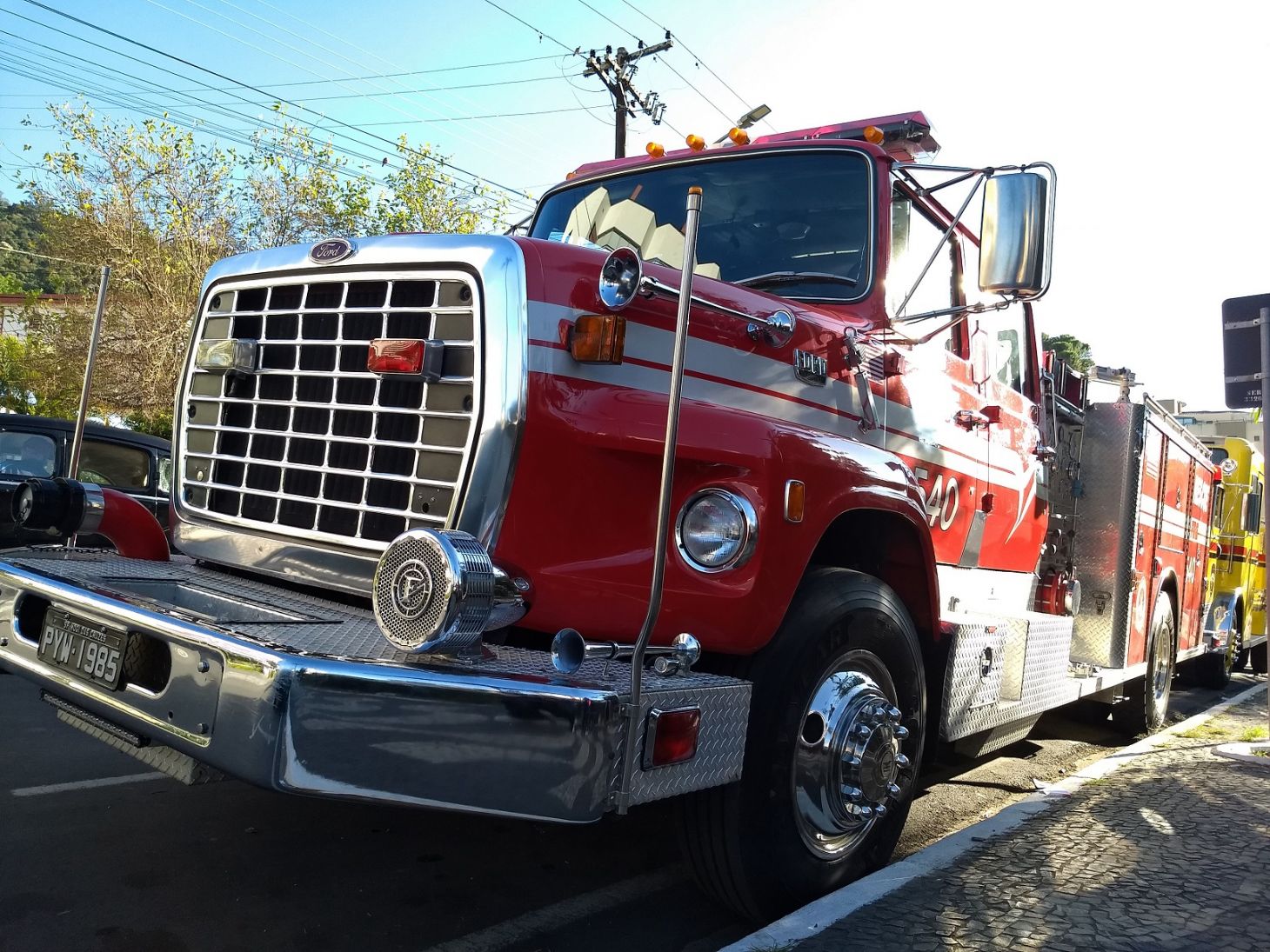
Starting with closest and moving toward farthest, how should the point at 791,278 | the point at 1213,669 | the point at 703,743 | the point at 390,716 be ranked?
the point at 390,716, the point at 703,743, the point at 791,278, the point at 1213,669

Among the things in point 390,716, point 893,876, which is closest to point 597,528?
point 390,716

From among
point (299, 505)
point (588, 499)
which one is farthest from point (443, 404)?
point (299, 505)

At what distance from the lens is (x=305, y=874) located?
354 cm

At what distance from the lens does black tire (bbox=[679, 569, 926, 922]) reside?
118 inches

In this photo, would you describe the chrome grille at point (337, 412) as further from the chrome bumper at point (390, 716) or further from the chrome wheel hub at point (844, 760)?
the chrome wheel hub at point (844, 760)

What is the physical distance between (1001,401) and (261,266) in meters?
3.43

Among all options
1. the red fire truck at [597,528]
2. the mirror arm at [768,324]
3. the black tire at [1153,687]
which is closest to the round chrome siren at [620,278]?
the red fire truck at [597,528]

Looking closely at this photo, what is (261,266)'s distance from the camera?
3430 mm

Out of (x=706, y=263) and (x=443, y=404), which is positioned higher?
(x=706, y=263)

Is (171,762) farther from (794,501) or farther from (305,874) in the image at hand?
(794,501)

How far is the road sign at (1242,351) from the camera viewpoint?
681cm

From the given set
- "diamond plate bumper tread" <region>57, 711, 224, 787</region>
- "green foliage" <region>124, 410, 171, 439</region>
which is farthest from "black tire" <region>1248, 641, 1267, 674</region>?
"green foliage" <region>124, 410, 171, 439</region>

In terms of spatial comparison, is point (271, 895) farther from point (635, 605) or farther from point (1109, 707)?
point (1109, 707)

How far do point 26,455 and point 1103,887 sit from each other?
26.8 feet
